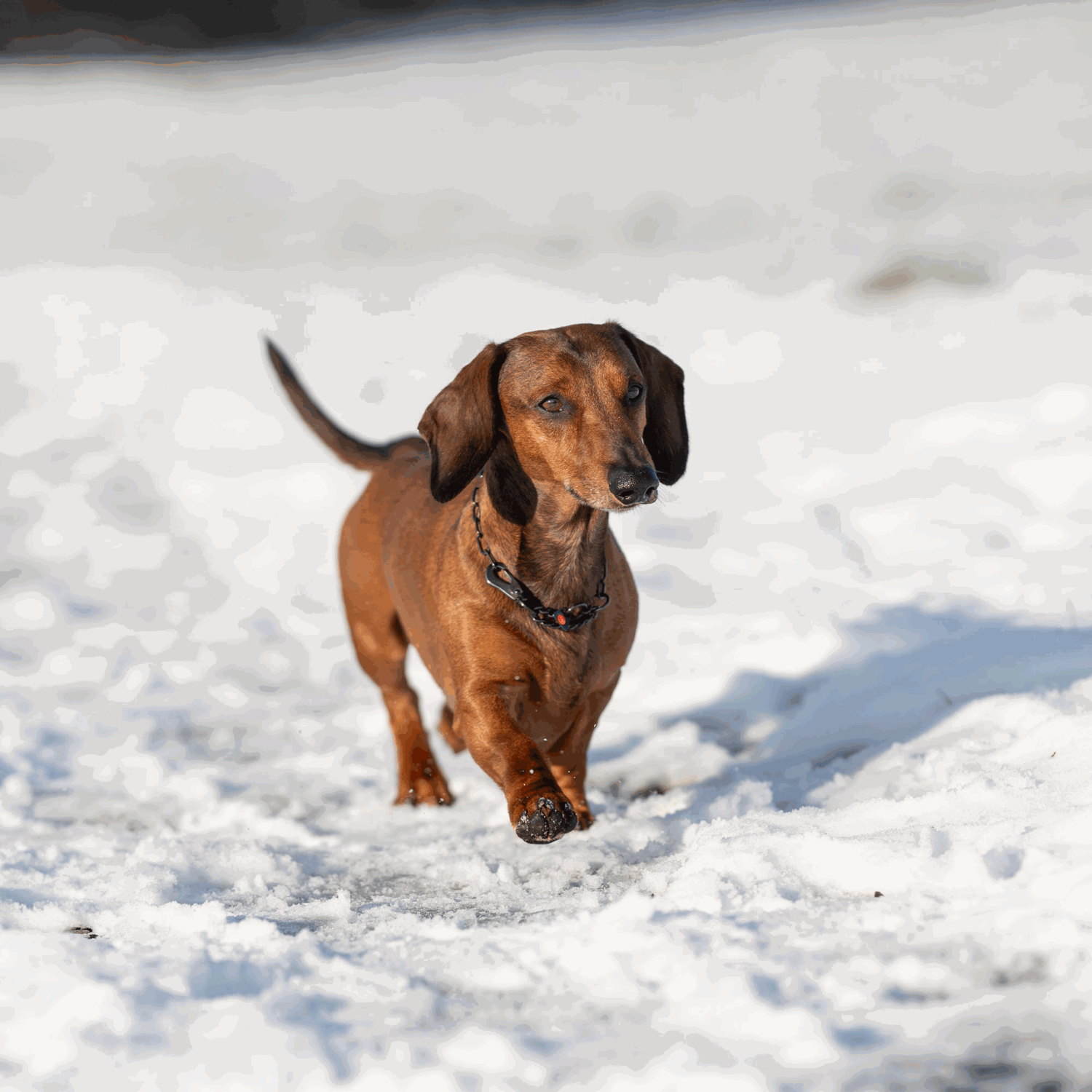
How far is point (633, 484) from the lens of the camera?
2.91 metres

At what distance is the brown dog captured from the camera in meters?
3.12

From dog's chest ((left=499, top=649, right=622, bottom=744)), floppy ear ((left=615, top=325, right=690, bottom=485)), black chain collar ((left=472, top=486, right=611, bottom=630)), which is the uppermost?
floppy ear ((left=615, top=325, right=690, bottom=485))

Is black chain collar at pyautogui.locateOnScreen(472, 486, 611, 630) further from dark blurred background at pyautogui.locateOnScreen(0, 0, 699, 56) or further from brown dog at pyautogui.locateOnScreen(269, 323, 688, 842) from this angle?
dark blurred background at pyautogui.locateOnScreen(0, 0, 699, 56)

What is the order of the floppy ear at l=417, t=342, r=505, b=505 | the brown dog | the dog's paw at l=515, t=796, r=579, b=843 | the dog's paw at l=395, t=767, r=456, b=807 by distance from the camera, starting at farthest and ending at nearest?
1. the dog's paw at l=395, t=767, r=456, b=807
2. the floppy ear at l=417, t=342, r=505, b=505
3. the brown dog
4. the dog's paw at l=515, t=796, r=579, b=843

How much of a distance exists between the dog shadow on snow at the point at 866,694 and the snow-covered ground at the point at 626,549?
29 millimetres

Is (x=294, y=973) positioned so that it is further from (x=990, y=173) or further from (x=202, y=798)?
(x=990, y=173)

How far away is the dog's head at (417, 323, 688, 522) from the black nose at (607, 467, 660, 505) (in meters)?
0.10

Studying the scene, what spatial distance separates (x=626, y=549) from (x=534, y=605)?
357cm

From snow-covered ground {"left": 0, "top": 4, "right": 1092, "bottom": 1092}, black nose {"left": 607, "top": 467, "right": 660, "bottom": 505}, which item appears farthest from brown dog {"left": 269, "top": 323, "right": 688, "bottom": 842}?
snow-covered ground {"left": 0, "top": 4, "right": 1092, "bottom": 1092}

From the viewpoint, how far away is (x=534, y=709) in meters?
3.40

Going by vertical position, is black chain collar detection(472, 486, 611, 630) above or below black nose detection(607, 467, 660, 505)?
below

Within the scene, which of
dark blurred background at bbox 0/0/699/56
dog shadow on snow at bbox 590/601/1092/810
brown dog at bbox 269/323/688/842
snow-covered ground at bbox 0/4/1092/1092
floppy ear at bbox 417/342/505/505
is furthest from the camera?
dark blurred background at bbox 0/0/699/56

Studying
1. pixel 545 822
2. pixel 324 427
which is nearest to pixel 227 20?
pixel 324 427

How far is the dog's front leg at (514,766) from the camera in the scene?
283cm
